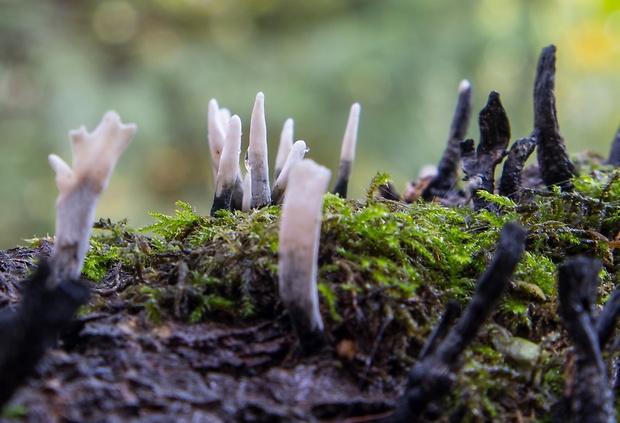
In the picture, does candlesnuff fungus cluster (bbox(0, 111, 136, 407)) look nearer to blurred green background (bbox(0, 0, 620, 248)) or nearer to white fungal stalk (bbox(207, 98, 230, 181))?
white fungal stalk (bbox(207, 98, 230, 181))

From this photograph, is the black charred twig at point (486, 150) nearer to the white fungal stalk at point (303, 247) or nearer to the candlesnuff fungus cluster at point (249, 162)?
the candlesnuff fungus cluster at point (249, 162)

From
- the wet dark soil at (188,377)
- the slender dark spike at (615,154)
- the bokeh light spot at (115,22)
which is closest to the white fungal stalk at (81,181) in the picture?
the wet dark soil at (188,377)

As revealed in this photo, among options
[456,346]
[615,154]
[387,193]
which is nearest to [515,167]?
[387,193]

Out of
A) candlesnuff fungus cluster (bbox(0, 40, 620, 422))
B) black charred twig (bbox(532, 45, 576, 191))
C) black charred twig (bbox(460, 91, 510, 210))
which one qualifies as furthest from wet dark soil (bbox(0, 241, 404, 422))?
black charred twig (bbox(532, 45, 576, 191))

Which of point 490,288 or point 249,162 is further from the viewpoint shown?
point 249,162

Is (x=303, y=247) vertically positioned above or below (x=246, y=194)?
below

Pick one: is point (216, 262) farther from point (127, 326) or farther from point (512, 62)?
point (512, 62)

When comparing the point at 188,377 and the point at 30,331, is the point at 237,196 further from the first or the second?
the point at 30,331
